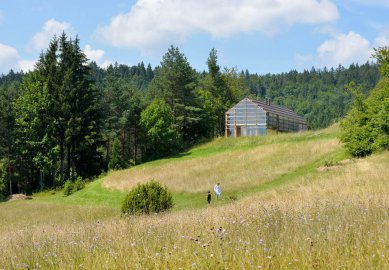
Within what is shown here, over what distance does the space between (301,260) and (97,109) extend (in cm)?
5848

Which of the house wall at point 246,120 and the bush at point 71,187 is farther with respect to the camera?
the house wall at point 246,120

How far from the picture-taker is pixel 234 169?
43344 mm

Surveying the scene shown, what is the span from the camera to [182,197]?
3228 cm

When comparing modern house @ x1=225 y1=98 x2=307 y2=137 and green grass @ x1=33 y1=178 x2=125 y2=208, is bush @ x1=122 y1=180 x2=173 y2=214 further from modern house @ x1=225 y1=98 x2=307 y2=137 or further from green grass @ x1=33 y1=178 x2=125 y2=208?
modern house @ x1=225 y1=98 x2=307 y2=137

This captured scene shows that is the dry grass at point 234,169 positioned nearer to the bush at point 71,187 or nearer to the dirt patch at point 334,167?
the dirt patch at point 334,167

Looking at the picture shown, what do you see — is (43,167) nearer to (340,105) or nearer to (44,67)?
(44,67)

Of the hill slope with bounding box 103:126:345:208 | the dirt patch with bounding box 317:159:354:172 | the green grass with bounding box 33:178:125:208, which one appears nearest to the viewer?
the dirt patch with bounding box 317:159:354:172

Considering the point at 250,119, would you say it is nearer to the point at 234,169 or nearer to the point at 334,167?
the point at 234,169

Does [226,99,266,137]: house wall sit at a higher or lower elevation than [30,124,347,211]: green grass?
higher

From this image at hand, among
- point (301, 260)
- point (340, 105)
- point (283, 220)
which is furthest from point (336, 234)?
point (340, 105)

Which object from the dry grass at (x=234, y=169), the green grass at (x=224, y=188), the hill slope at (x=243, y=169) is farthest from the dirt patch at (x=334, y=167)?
the dry grass at (x=234, y=169)

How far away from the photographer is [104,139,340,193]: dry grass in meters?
35.2

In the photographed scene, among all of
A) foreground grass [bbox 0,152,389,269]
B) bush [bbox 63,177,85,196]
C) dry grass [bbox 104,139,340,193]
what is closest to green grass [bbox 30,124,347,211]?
bush [bbox 63,177,85,196]

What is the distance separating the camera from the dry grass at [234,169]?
116 feet
